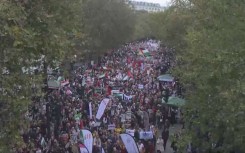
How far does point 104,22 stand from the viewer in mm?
54000

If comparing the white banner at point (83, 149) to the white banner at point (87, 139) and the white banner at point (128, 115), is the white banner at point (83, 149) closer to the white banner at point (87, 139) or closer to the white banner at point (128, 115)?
the white banner at point (87, 139)

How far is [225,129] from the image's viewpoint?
620 inches

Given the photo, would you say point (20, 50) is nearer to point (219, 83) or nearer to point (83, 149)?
point (83, 149)

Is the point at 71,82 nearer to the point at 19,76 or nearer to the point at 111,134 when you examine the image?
the point at 111,134

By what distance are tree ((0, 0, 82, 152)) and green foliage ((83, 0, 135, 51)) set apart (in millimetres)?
33800

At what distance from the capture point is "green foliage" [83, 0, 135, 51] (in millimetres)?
51625

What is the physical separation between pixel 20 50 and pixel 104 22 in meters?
41.4

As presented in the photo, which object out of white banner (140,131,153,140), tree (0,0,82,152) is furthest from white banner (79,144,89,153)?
tree (0,0,82,152)

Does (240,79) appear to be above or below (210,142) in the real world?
above

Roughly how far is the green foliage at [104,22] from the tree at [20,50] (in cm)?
3380

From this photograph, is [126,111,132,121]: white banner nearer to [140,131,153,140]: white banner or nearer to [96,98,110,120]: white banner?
[96,98,110,120]: white banner

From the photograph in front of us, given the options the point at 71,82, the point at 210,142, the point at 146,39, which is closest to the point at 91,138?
the point at 210,142

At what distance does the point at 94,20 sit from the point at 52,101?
2657 centimetres

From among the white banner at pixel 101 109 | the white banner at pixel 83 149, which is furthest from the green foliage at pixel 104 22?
the white banner at pixel 83 149
